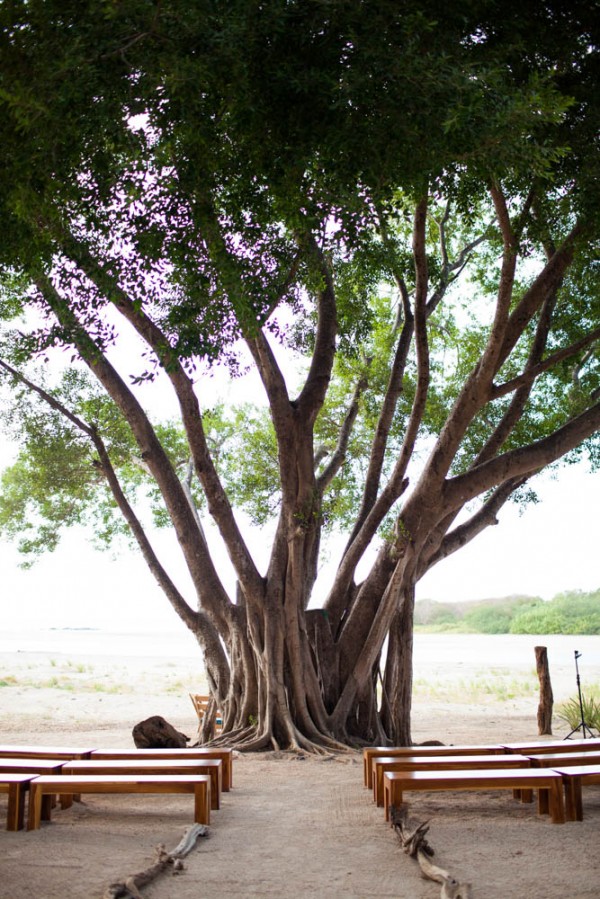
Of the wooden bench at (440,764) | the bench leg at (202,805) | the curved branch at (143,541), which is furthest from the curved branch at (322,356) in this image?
the bench leg at (202,805)

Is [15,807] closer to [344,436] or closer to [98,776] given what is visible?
[98,776]

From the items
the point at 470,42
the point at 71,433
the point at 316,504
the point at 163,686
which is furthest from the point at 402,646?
the point at 163,686

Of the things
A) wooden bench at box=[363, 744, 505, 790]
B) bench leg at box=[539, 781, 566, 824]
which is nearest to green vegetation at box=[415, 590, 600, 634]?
wooden bench at box=[363, 744, 505, 790]

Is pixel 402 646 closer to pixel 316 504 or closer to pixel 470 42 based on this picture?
pixel 316 504

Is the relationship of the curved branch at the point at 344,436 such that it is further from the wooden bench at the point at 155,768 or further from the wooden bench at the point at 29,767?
the wooden bench at the point at 29,767

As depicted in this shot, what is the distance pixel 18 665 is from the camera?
29.7 meters

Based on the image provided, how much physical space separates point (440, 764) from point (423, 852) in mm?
1436

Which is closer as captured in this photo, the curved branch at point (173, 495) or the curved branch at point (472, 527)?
the curved branch at point (173, 495)

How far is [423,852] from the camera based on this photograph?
13.3 ft

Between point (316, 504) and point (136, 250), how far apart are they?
416cm

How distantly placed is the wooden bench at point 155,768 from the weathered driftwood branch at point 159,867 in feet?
1.79

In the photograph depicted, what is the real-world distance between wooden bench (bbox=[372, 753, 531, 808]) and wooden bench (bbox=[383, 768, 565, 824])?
0.39 metres

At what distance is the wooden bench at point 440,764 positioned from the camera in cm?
542

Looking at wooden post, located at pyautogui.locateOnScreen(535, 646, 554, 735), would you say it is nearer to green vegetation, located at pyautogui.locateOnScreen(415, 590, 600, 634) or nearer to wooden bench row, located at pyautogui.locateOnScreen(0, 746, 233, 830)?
wooden bench row, located at pyautogui.locateOnScreen(0, 746, 233, 830)
